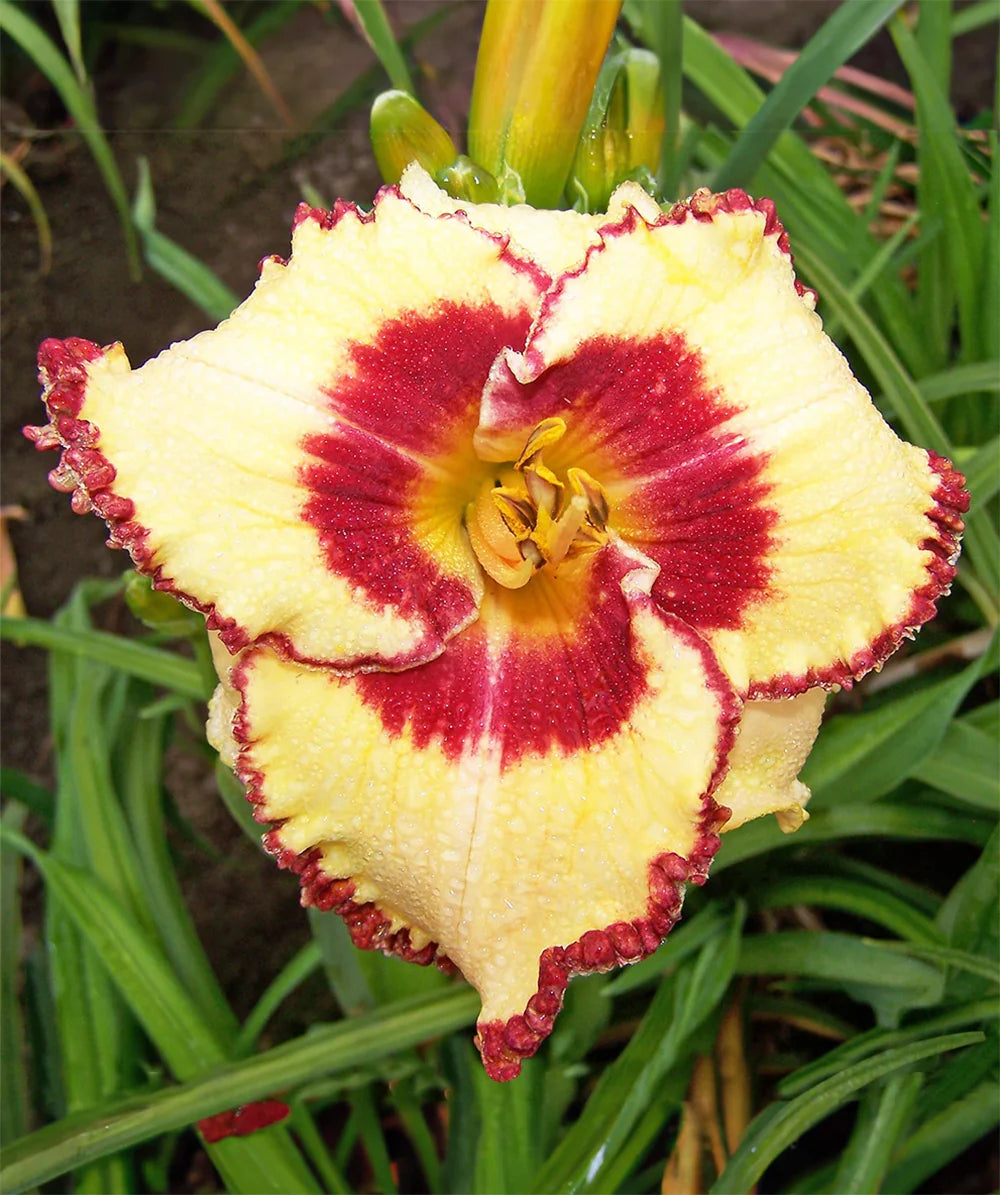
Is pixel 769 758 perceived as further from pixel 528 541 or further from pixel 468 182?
pixel 468 182

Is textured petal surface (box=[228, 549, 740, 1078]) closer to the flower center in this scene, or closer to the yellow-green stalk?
the flower center

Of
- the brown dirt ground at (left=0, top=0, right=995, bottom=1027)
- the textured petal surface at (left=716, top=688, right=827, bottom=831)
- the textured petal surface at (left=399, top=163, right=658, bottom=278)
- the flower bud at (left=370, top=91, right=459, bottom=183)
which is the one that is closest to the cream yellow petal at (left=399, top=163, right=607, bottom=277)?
the textured petal surface at (left=399, top=163, right=658, bottom=278)

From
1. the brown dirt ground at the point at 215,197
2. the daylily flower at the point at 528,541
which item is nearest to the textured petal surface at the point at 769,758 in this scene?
the daylily flower at the point at 528,541

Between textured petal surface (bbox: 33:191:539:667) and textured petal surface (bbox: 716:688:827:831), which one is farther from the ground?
textured petal surface (bbox: 33:191:539:667)

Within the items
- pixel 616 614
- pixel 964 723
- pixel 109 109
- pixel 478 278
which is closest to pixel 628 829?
pixel 616 614

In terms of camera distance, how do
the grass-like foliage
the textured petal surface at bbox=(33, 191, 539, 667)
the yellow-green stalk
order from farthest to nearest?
the grass-like foliage → the yellow-green stalk → the textured petal surface at bbox=(33, 191, 539, 667)

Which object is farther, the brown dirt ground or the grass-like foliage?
the brown dirt ground

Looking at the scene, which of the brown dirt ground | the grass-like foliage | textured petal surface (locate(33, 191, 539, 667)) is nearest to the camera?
textured petal surface (locate(33, 191, 539, 667))
